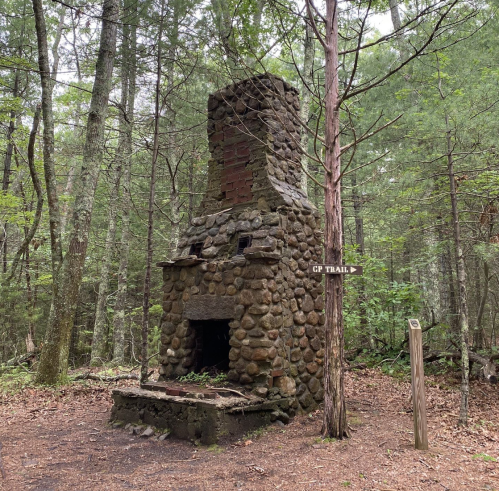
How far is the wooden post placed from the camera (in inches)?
148

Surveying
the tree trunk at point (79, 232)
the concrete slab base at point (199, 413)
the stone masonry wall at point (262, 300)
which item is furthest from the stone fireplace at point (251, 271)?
the tree trunk at point (79, 232)

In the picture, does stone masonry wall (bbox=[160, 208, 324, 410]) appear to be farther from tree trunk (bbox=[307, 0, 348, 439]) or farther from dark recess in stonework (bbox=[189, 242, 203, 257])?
tree trunk (bbox=[307, 0, 348, 439])

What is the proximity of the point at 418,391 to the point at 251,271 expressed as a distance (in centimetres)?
250

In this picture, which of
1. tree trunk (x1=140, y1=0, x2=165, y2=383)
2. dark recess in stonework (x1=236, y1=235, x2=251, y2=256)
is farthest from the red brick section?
tree trunk (x1=140, y1=0, x2=165, y2=383)

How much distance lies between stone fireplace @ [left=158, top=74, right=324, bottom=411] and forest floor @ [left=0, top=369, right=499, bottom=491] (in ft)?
2.71

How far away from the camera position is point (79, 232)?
704cm

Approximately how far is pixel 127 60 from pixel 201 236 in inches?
188

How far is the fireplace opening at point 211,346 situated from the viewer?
5.98 m

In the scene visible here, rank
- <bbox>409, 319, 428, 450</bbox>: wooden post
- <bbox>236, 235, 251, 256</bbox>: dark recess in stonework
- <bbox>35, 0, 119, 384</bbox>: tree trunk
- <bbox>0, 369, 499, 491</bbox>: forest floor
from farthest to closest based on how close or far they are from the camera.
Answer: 1. <bbox>35, 0, 119, 384</bbox>: tree trunk
2. <bbox>236, 235, 251, 256</bbox>: dark recess in stonework
3. <bbox>409, 319, 428, 450</bbox>: wooden post
4. <bbox>0, 369, 499, 491</bbox>: forest floor

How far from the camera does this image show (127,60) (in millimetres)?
8352

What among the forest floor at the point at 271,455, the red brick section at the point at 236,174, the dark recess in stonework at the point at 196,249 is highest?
the red brick section at the point at 236,174

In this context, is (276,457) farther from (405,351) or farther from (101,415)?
(405,351)

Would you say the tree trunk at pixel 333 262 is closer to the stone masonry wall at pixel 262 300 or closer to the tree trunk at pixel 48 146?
the stone masonry wall at pixel 262 300

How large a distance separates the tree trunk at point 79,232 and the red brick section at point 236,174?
2.66 metres
